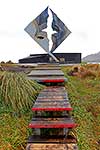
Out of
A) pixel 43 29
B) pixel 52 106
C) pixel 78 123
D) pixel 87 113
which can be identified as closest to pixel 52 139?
pixel 52 106

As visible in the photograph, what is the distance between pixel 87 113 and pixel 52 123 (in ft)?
8.97

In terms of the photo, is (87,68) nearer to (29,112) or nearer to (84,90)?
(84,90)

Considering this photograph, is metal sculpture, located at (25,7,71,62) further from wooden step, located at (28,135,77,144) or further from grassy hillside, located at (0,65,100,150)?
wooden step, located at (28,135,77,144)

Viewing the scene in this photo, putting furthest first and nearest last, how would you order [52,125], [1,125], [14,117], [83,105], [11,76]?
1. [83,105]
2. [11,76]
3. [14,117]
4. [1,125]
5. [52,125]

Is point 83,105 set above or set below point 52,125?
below

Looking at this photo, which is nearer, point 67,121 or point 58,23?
point 67,121

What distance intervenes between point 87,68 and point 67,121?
845cm

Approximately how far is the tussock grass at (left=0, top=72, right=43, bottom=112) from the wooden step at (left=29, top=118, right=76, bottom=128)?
955mm

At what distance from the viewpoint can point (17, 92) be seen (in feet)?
19.7

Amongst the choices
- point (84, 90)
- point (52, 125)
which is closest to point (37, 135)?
point (52, 125)

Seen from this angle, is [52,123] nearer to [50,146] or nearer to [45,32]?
[50,146]

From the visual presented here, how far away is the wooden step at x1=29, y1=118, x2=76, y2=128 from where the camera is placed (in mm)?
4543

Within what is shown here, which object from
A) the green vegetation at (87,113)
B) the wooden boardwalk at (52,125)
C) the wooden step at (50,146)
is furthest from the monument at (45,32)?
the wooden step at (50,146)

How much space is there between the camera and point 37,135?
4672 millimetres
